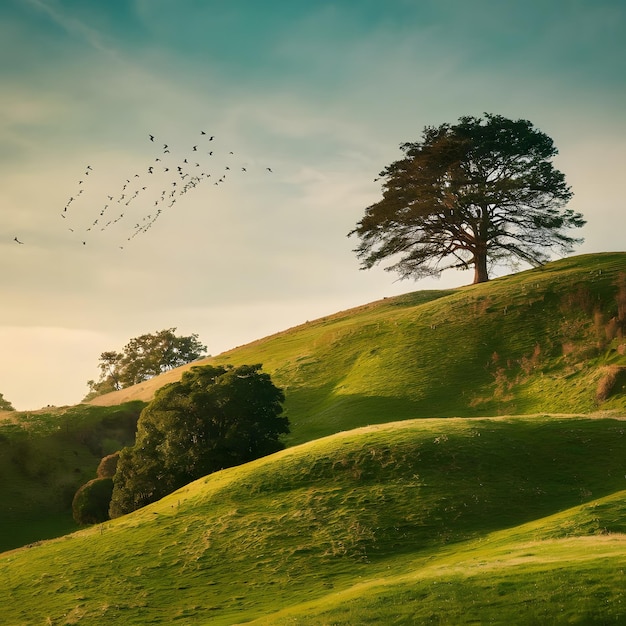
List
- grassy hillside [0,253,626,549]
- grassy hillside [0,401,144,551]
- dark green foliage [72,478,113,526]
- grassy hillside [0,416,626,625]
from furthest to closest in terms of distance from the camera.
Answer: grassy hillside [0,253,626,549] < grassy hillside [0,401,144,551] < dark green foliage [72,478,113,526] < grassy hillside [0,416,626,625]

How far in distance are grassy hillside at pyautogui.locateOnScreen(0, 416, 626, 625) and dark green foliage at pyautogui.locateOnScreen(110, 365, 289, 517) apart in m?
5.75

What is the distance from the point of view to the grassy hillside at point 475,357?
6169 cm

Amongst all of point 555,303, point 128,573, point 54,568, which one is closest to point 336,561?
point 128,573

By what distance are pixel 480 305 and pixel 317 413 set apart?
2459 cm

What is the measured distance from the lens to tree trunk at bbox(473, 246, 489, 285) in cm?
9806

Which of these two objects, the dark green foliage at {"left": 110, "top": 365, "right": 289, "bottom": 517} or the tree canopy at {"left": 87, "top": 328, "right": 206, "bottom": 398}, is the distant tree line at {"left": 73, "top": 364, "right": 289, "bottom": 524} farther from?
the tree canopy at {"left": 87, "top": 328, "right": 206, "bottom": 398}

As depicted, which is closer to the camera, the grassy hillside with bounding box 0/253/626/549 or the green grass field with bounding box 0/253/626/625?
the green grass field with bounding box 0/253/626/625

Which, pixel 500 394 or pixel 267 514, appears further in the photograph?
pixel 500 394

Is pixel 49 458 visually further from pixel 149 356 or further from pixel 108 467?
pixel 149 356

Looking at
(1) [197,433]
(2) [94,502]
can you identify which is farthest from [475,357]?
(2) [94,502]

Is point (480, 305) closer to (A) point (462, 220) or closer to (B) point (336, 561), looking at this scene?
(A) point (462, 220)

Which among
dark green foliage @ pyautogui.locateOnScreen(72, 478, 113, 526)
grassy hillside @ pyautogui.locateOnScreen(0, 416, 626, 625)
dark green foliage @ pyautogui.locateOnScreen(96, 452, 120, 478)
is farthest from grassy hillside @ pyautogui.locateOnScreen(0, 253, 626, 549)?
grassy hillside @ pyautogui.locateOnScreen(0, 416, 626, 625)

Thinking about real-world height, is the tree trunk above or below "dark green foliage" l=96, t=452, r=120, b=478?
above

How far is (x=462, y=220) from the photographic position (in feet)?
316
